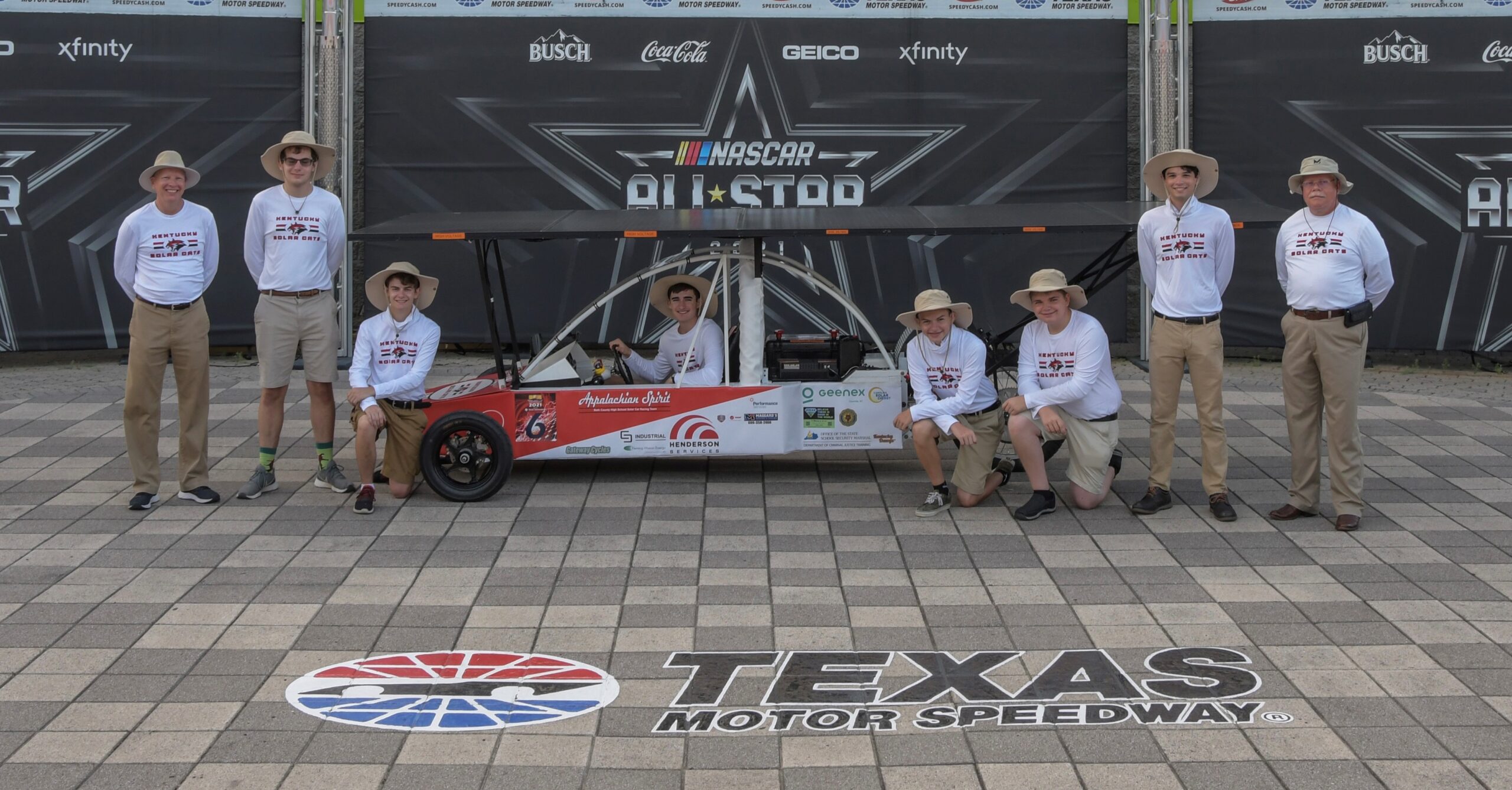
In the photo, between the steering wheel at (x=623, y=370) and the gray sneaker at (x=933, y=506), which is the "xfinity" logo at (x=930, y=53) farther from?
the gray sneaker at (x=933, y=506)

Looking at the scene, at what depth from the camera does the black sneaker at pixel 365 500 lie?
7105mm

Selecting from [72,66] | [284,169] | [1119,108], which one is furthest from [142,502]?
[1119,108]

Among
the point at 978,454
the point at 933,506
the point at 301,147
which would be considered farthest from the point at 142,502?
the point at 978,454

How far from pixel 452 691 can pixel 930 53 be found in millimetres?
8336

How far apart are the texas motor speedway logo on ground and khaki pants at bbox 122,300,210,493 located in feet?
11.3

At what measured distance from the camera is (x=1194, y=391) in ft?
23.2

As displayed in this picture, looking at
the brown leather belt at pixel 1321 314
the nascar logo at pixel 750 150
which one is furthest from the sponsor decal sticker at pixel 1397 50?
the brown leather belt at pixel 1321 314

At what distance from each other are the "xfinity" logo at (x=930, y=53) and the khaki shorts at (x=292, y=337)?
5910mm

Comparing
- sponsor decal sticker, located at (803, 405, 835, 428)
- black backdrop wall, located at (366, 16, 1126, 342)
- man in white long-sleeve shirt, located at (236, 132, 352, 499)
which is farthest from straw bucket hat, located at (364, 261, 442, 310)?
black backdrop wall, located at (366, 16, 1126, 342)

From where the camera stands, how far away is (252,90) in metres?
11.7

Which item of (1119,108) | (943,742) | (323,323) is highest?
(1119,108)

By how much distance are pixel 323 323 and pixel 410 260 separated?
457 cm

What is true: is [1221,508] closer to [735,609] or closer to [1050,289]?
[1050,289]

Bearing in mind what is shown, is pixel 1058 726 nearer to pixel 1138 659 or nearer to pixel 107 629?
pixel 1138 659
